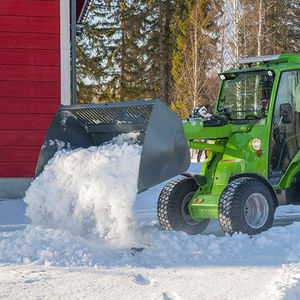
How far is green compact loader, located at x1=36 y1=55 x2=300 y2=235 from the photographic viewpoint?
599cm

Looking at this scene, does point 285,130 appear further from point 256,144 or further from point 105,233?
point 105,233

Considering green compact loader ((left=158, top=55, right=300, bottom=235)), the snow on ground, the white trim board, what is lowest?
the snow on ground

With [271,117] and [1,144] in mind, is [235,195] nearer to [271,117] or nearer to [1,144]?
[271,117]

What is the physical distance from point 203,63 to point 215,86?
165 cm

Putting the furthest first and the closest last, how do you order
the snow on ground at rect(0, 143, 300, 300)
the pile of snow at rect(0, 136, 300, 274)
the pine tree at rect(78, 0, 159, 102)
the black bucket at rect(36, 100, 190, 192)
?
the pine tree at rect(78, 0, 159, 102)
the black bucket at rect(36, 100, 190, 192)
the pile of snow at rect(0, 136, 300, 274)
the snow on ground at rect(0, 143, 300, 300)

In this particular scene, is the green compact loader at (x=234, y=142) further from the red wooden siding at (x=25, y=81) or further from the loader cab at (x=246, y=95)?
the red wooden siding at (x=25, y=81)

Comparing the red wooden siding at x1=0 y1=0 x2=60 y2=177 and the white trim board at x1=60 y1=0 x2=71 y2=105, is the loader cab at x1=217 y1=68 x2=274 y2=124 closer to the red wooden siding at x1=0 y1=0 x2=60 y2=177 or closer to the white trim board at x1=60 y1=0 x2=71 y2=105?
the white trim board at x1=60 y1=0 x2=71 y2=105

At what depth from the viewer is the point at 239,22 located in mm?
18406

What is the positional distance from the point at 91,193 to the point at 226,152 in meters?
1.83

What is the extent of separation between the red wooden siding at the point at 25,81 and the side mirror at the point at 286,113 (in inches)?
194

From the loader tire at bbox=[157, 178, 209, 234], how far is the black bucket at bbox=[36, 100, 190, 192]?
0.88 meters

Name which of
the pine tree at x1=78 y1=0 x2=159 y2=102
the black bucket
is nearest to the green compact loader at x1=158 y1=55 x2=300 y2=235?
the black bucket

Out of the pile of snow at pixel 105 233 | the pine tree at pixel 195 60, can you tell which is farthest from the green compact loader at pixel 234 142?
the pine tree at pixel 195 60

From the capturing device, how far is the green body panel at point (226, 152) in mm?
6219
